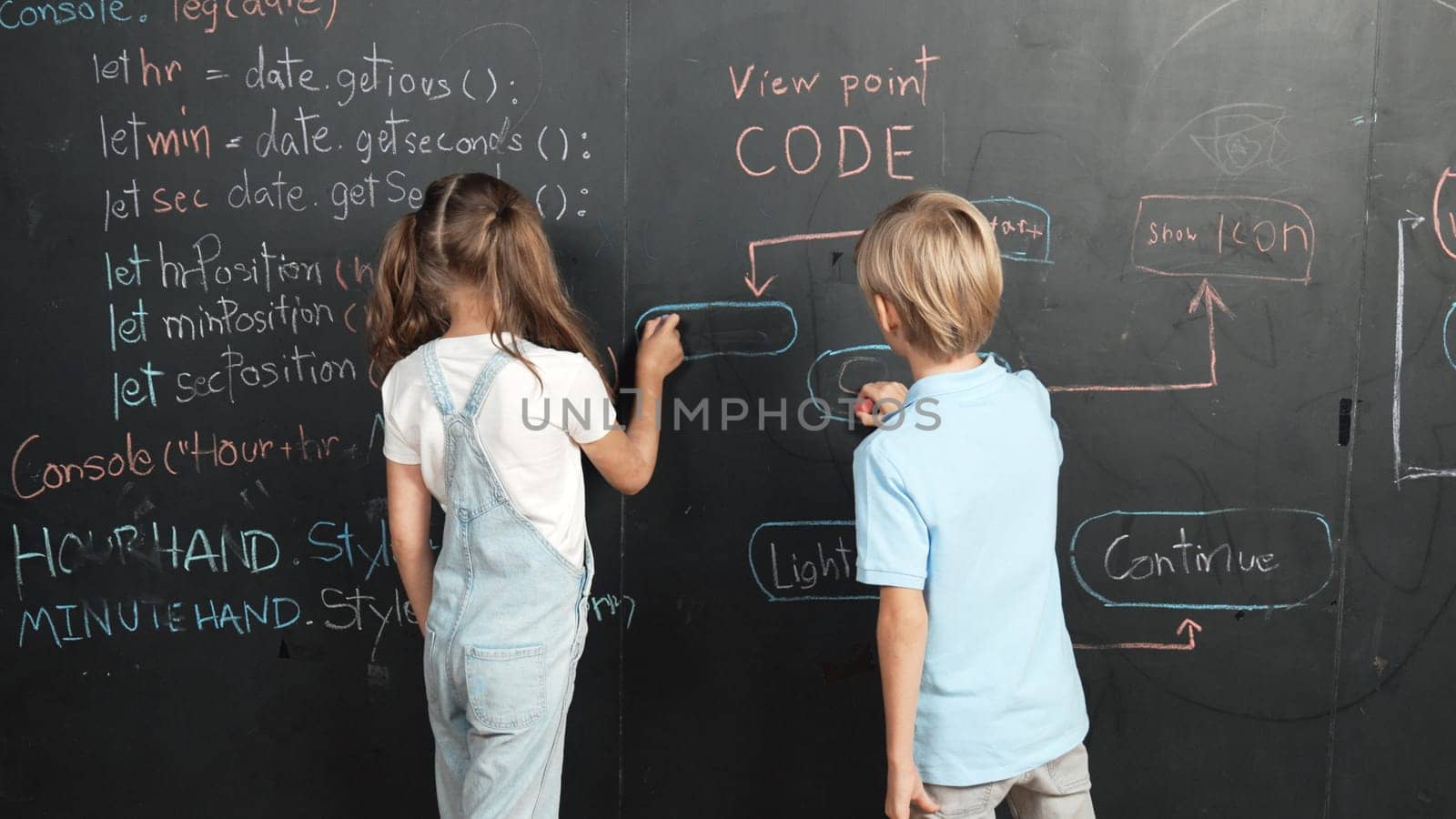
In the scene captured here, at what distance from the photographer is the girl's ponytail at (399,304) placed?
5.85 feet

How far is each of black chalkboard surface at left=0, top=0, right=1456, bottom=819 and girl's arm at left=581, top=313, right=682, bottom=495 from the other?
64mm

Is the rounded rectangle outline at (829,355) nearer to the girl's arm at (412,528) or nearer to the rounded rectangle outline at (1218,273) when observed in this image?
the rounded rectangle outline at (1218,273)

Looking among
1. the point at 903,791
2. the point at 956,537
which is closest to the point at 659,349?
the point at 956,537

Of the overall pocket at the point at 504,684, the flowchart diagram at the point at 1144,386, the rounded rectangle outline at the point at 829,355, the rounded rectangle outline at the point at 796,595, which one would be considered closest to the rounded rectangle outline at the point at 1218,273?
the flowchart diagram at the point at 1144,386

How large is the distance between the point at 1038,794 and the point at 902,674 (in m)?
0.34

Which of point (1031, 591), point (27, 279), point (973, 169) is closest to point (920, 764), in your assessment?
point (1031, 591)

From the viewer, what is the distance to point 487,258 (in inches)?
66.8

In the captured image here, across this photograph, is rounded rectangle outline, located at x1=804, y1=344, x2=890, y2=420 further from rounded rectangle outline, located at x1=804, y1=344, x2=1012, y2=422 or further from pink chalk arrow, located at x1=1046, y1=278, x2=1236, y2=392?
pink chalk arrow, located at x1=1046, y1=278, x2=1236, y2=392

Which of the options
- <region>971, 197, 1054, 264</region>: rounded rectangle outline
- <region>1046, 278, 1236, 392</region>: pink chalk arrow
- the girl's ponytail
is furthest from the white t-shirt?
<region>1046, 278, 1236, 392</region>: pink chalk arrow

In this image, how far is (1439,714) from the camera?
2287mm

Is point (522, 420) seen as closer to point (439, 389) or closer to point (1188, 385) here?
point (439, 389)

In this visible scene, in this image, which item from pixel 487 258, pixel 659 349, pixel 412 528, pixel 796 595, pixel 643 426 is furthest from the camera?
pixel 796 595

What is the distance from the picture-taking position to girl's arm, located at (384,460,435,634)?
179 centimetres

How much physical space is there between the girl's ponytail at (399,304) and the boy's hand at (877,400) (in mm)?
817
